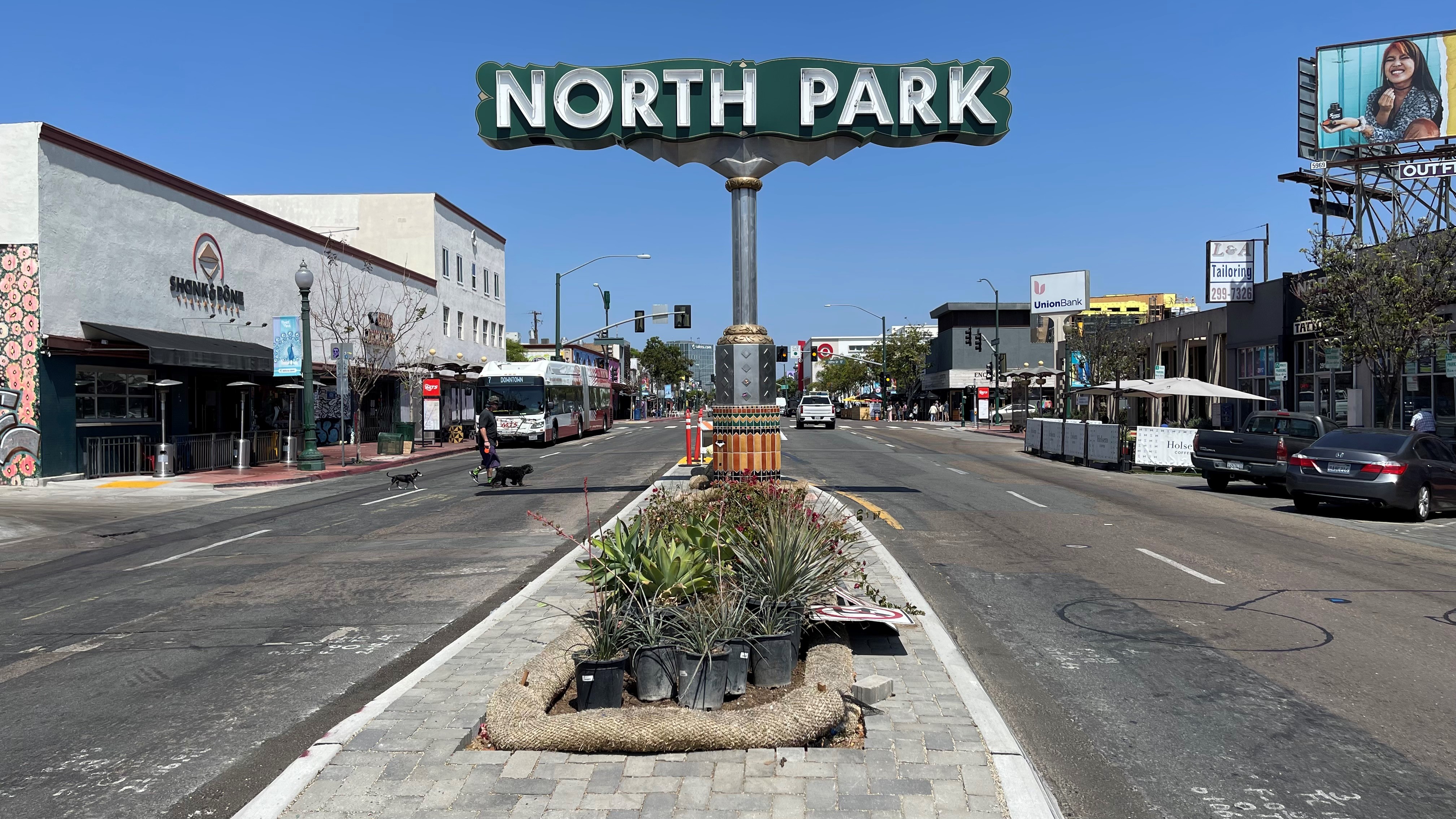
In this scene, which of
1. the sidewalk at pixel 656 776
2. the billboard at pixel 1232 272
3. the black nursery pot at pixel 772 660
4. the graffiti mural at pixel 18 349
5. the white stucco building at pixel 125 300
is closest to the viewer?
the sidewalk at pixel 656 776

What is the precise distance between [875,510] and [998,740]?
1062cm

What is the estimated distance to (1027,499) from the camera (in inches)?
692

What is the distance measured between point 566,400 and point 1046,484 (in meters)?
24.0

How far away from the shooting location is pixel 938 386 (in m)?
99.8

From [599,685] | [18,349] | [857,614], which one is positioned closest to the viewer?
[599,685]

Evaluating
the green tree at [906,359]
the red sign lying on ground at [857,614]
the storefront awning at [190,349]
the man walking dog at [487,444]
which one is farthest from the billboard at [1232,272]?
the green tree at [906,359]

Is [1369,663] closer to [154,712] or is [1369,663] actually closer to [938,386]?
[154,712]

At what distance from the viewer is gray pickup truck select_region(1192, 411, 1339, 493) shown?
18.7 meters

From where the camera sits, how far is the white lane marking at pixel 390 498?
17812mm

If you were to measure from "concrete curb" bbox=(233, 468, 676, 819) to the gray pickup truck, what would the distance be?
53.4 feet

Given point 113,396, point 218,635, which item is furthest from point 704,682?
point 113,396

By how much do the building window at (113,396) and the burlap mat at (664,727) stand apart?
866 inches

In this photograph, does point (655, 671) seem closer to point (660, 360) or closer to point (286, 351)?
point (286, 351)

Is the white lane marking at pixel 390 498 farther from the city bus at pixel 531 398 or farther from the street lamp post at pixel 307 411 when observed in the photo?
the city bus at pixel 531 398
